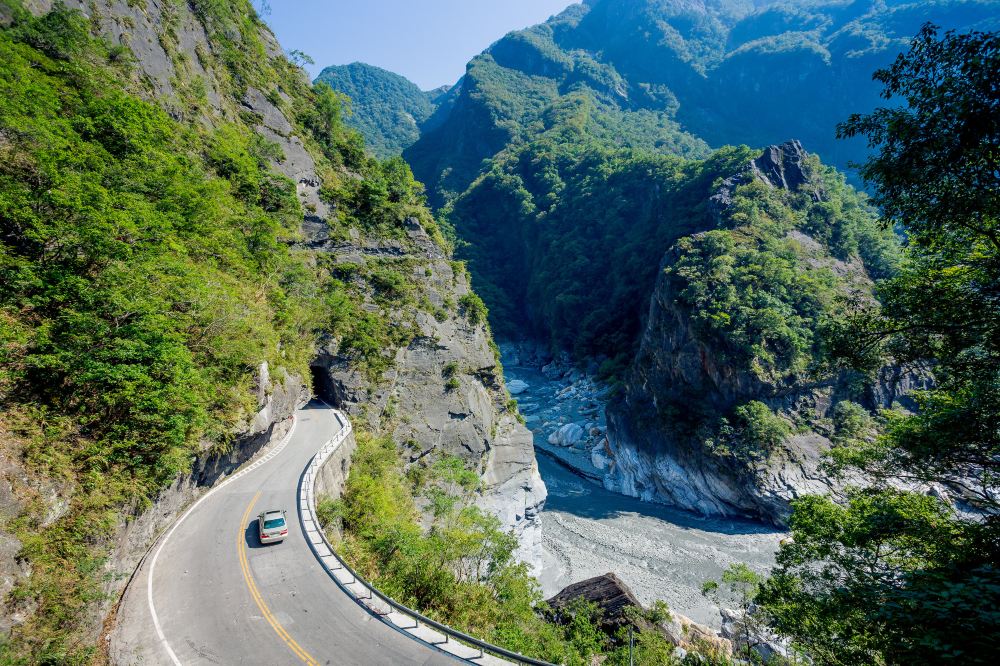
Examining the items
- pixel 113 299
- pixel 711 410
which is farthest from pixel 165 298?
pixel 711 410

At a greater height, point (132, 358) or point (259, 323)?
point (259, 323)

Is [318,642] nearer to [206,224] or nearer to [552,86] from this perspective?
[206,224]

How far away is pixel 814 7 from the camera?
536ft

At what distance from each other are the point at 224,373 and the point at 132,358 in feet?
12.8

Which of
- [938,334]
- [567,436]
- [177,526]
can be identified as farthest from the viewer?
[567,436]

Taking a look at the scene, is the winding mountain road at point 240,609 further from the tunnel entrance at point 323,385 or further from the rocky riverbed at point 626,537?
the rocky riverbed at point 626,537

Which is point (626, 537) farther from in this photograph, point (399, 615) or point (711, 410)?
point (399, 615)

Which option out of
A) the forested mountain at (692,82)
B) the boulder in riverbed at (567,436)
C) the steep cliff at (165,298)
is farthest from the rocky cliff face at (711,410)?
the forested mountain at (692,82)

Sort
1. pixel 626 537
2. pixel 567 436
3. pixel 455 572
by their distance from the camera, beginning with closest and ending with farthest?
1. pixel 455 572
2. pixel 626 537
3. pixel 567 436

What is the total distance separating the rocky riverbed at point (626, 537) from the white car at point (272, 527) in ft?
65.8

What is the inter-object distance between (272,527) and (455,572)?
7428 mm

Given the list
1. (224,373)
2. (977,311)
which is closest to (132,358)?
(224,373)

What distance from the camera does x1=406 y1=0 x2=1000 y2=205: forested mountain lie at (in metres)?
119

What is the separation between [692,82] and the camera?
6063 inches
